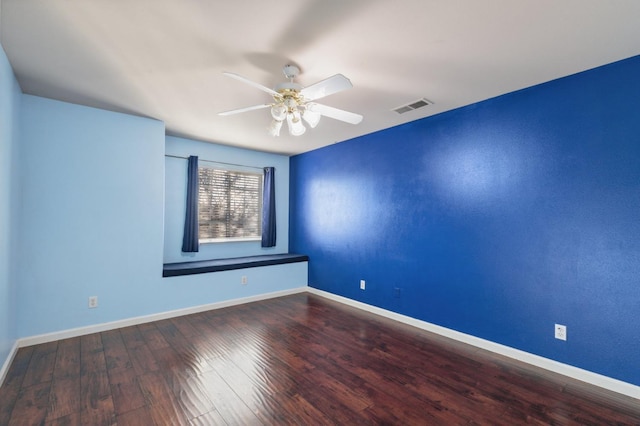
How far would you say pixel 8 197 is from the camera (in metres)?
2.33

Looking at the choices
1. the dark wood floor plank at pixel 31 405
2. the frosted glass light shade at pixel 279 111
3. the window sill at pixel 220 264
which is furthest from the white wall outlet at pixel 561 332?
the dark wood floor plank at pixel 31 405

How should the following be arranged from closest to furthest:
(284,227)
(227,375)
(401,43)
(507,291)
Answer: (401,43)
(227,375)
(507,291)
(284,227)

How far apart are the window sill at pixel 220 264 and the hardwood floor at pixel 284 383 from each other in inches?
29.7

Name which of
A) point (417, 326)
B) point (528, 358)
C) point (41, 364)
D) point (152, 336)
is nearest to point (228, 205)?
point (152, 336)

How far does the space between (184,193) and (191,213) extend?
0.35 metres

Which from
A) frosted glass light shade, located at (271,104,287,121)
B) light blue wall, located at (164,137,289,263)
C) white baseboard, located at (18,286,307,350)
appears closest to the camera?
frosted glass light shade, located at (271,104,287,121)

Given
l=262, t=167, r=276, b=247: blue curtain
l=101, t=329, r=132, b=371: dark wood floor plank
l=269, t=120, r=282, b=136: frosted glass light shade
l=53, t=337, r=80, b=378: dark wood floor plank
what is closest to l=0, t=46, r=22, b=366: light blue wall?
l=53, t=337, r=80, b=378: dark wood floor plank

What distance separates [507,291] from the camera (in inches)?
105

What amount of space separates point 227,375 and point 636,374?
307 cm

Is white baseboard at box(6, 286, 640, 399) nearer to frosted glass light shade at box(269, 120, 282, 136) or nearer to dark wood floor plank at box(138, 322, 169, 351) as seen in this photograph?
dark wood floor plank at box(138, 322, 169, 351)

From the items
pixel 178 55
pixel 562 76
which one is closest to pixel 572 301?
pixel 562 76

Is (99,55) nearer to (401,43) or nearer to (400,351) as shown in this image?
(401,43)

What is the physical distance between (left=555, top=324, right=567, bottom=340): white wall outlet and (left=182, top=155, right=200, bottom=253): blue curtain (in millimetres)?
4323

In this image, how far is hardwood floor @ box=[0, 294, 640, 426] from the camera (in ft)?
5.90
